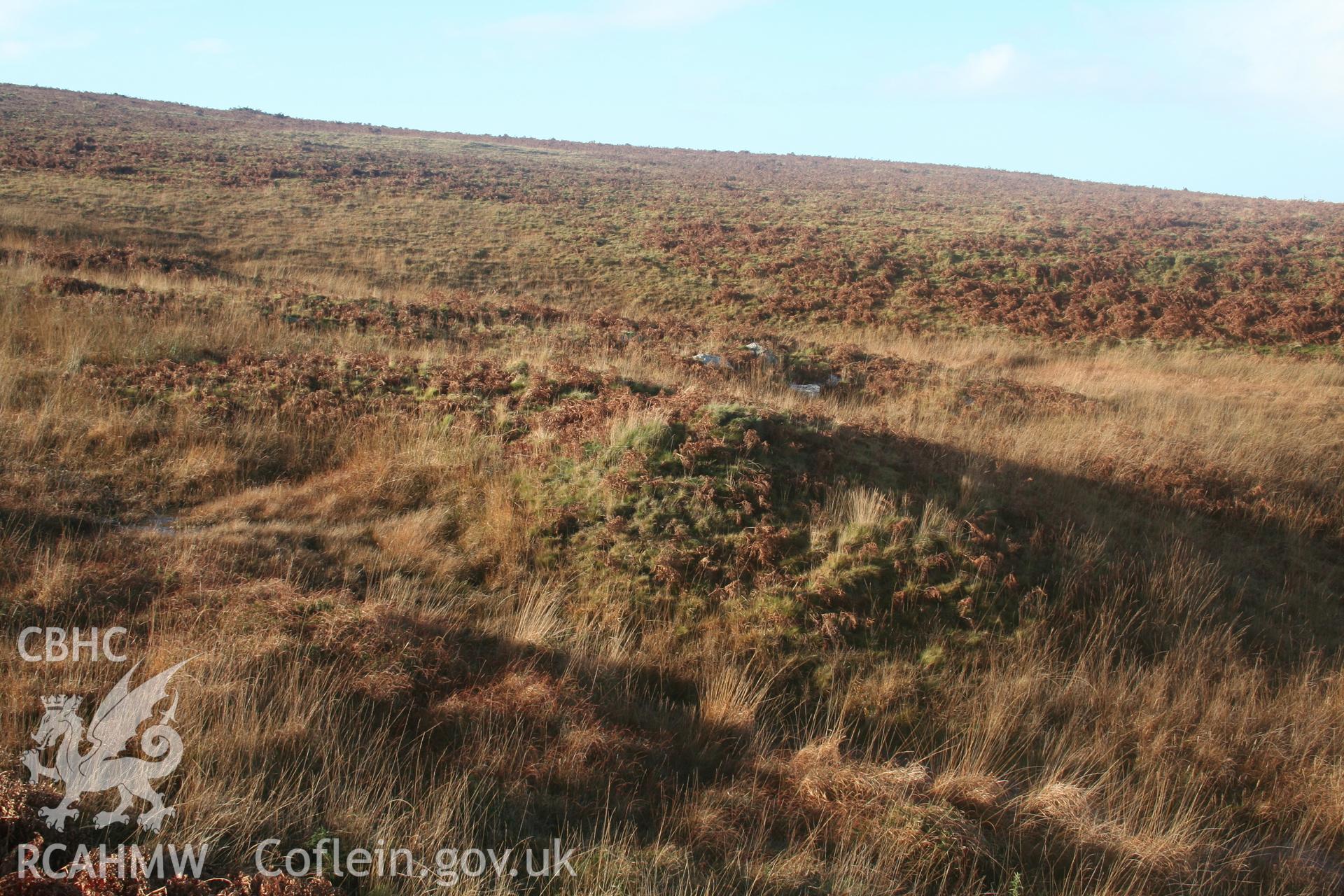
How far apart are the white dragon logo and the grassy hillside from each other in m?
0.09

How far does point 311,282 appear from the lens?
18156mm

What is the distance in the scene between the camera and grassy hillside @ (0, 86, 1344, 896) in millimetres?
3832

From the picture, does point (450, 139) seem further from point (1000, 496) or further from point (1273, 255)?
point (1000, 496)

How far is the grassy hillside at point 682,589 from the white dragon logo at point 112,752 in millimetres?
90

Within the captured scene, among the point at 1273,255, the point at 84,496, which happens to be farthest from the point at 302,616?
the point at 1273,255

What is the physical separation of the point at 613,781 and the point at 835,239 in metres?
29.2

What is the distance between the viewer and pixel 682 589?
6.15m

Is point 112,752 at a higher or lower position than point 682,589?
higher

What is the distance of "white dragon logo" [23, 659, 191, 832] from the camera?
3.01 m

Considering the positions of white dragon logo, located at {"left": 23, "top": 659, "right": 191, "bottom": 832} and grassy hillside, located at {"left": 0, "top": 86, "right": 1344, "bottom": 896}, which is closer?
white dragon logo, located at {"left": 23, "top": 659, "right": 191, "bottom": 832}

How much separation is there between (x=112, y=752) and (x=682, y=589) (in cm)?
387

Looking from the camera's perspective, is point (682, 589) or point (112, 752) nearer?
point (112, 752)

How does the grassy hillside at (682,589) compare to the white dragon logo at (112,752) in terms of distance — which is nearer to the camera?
the white dragon logo at (112,752)

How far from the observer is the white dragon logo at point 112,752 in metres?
3.01
